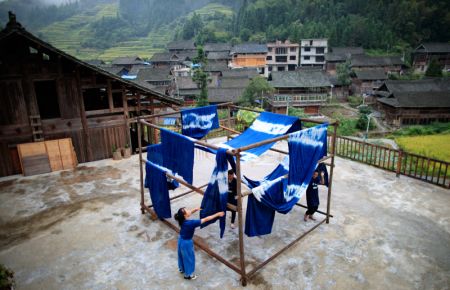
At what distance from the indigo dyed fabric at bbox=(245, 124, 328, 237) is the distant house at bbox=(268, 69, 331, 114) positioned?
39.7 m

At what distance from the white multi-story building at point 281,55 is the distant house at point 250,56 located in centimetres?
226

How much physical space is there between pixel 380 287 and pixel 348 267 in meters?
0.79

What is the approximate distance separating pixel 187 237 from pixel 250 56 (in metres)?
69.5

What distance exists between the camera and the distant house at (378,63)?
6281cm

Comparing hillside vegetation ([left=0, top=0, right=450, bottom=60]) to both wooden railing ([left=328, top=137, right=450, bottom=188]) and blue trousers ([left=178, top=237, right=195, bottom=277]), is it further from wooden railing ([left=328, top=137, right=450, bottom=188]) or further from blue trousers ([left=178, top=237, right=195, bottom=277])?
blue trousers ([left=178, top=237, right=195, bottom=277])

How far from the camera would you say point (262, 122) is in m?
9.56

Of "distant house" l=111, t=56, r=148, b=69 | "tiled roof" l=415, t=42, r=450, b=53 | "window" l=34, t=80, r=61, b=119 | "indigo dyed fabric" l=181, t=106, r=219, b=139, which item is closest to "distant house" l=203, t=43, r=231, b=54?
"distant house" l=111, t=56, r=148, b=69

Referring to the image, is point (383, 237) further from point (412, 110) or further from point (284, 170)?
point (412, 110)

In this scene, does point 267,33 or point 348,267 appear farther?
point 267,33

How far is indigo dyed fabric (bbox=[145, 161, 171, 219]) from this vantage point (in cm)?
845

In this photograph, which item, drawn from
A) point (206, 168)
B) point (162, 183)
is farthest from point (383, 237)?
point (206, 168)

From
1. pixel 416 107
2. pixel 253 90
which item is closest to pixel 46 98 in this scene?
pixel 253 90

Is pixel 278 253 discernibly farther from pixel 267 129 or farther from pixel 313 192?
pixel 267 129

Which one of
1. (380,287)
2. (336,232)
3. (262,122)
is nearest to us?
(380,287)
